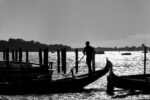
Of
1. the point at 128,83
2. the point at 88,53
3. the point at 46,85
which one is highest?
the point at 88,53

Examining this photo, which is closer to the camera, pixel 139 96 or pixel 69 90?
pixel 139 96

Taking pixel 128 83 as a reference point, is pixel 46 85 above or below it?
below

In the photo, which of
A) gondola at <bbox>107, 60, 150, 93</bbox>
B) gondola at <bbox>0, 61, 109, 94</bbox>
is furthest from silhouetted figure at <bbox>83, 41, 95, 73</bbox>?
gondola at <bbox>107, 60, 150, 93</bbox>

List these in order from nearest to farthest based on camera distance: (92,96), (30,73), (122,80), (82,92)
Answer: (122,80) → (92,96) → (82,92) → (30,73)

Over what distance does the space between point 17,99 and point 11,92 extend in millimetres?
1358

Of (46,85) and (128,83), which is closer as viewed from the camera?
(128,83)

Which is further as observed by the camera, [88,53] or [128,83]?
[88,53]

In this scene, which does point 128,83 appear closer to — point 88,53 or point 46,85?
point 88,53

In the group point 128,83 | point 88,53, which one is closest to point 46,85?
point 88,53

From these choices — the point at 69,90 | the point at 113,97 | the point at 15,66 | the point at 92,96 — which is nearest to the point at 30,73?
the point at 15,66

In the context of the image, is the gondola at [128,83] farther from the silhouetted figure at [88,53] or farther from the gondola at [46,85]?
the gondola at [46,85]

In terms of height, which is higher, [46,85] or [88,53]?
[88,53]

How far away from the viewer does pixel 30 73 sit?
25359 mm

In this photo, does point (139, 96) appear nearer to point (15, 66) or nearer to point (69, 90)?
point (69, 90)
